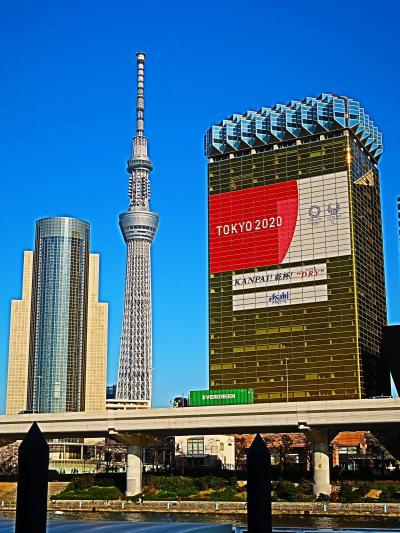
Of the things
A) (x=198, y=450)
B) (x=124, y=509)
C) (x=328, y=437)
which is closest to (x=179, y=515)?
(x=124, y=509)

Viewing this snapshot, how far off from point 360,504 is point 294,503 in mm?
8695

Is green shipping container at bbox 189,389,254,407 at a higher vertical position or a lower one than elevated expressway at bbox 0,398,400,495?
higher

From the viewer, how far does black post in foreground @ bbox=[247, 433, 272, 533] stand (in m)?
21.1

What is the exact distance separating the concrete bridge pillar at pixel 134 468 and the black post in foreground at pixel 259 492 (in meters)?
102

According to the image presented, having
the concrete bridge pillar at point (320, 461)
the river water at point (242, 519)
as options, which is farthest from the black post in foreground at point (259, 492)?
the concrete bridge pillar at point (320, 461)

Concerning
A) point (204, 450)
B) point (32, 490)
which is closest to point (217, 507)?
point (204, 450)

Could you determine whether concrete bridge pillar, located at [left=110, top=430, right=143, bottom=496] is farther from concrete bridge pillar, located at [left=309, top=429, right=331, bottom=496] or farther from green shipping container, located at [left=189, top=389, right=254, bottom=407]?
green shipping container, located at [left=189, top=389, right=254, bottom=407]

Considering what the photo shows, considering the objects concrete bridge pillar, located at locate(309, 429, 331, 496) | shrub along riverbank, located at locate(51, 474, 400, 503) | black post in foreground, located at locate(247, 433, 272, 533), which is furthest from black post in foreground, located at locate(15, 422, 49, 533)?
concrete bridge pillar, located at locate(309, 429, 331, 496)

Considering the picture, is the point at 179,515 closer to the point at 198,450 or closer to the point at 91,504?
the point at 91,504

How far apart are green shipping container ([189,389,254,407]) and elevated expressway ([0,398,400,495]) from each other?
111 feet

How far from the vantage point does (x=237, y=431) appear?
4754 inches

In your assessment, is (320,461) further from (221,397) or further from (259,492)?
(259,492)

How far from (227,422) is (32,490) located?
319 ft

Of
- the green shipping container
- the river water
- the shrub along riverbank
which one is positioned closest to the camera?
the river water
